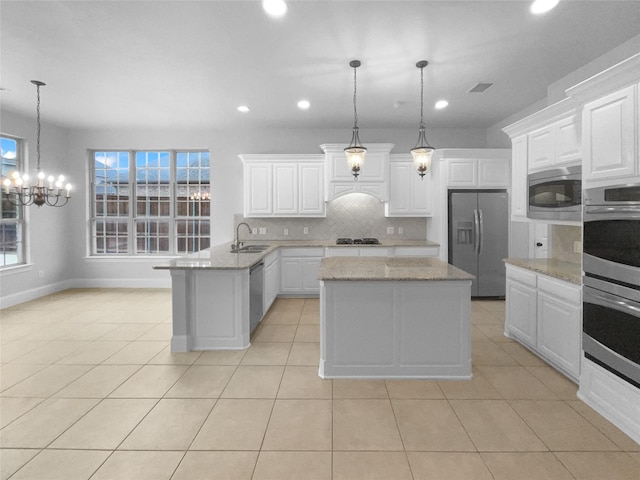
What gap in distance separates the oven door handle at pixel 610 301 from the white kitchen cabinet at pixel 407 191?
3.66 m

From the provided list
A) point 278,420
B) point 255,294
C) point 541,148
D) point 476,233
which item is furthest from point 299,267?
point 541,148

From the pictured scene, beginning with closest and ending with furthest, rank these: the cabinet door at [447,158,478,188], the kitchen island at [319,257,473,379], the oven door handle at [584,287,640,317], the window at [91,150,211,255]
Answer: the oven door handle at [584,287,640,317] < the kitchen island at [319,257,473,379] < the cabinet door at [447,158,478,188] < the window at [91,150,211,255]

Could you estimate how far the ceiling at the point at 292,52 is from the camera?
2816 mm

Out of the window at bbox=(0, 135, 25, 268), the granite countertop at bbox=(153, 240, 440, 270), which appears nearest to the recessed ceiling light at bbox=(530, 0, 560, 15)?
the granite countertop at bbox=(153, 240, 440, 270)

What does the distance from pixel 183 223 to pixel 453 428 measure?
5966mm

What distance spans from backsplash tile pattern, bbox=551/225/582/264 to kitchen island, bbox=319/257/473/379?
1.63m

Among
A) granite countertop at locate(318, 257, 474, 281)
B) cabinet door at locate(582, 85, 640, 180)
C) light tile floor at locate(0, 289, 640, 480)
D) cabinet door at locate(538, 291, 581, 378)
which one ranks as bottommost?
light tile floor at locate(0, 289, 640, 480)

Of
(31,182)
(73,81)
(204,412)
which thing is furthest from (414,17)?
(31,182)

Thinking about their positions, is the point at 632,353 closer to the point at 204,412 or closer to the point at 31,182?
the point at 204,412

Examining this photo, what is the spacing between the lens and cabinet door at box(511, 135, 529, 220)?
3.91m

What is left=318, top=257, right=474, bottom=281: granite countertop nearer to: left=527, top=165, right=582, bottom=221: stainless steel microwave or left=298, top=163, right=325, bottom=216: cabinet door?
left=527, top=165, right=582, bottom=221: stainless steel microwave

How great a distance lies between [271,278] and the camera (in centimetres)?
531

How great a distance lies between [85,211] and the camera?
6.69 m

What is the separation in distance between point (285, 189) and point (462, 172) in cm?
290
